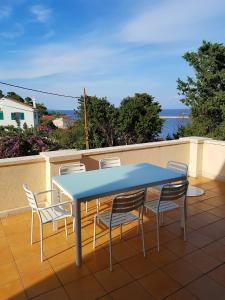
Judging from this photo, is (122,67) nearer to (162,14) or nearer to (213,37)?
(213,37)

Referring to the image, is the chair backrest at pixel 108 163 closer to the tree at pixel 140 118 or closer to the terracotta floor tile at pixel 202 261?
the terracotta floor tile at pixel 202 261

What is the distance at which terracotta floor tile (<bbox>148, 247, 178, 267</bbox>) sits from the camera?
264 cm

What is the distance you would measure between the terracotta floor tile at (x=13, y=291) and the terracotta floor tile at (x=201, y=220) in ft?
7.66

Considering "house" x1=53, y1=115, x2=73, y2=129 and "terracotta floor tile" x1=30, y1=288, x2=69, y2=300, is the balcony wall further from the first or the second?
"house" x1=53, y1=115, x2=73, y2=129

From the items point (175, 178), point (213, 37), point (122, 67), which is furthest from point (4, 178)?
point (122, 67)

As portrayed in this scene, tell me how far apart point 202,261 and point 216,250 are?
0.32 metres

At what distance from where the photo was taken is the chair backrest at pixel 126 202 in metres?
2.47

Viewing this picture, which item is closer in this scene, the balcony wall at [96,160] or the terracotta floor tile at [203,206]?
the balcony wall at [96,160]

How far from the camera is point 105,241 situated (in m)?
3.09

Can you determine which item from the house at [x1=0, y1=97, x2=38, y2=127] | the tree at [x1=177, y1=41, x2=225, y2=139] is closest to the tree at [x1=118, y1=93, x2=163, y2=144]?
the tree at [x1=177, y1=41, x2=225, y2=139]

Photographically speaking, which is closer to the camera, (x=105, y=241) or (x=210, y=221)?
(x=105, y=241)

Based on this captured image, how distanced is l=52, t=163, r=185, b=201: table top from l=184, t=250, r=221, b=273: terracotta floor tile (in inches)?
34.9

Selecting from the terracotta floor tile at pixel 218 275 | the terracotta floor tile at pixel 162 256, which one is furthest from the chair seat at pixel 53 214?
the terracotta floor tile at pixel 218 275

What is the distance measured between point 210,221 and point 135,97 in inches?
397
